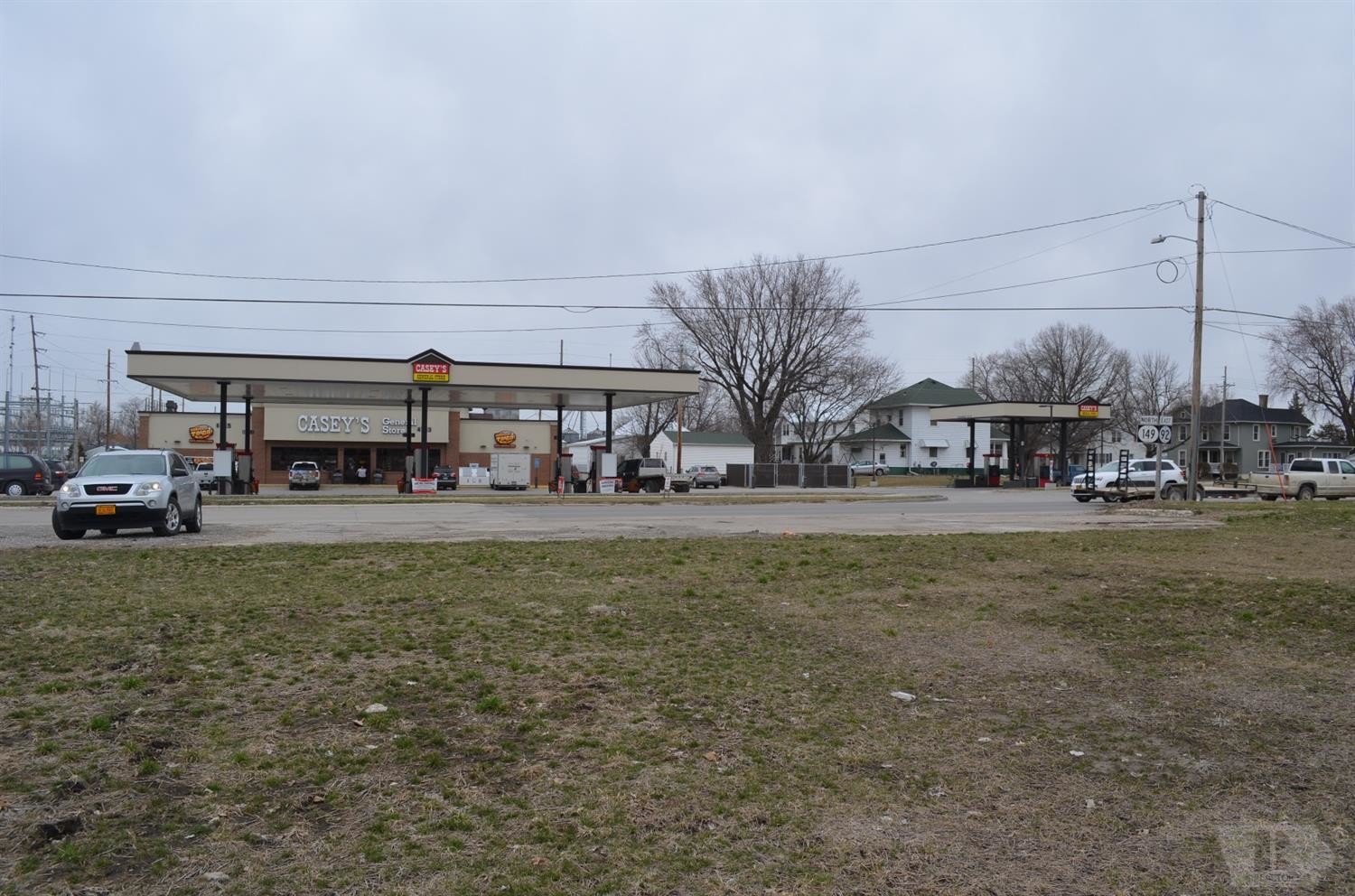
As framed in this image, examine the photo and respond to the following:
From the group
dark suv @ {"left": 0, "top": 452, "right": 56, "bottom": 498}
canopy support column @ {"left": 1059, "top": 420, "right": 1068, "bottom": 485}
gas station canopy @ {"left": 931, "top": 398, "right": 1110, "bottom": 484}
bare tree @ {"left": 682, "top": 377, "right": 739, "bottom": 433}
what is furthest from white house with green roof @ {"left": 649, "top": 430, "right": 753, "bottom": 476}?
dark suv @ {"left": 0, "top": 452, "right": 56, "bottom": 498}

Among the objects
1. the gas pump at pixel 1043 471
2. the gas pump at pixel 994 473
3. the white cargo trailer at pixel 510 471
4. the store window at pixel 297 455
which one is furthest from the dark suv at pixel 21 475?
the gas pump at pixel 1043 471

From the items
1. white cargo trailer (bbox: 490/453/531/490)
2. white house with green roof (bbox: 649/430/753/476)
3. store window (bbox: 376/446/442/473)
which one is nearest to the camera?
white cargo trailer (bbox: 490/453/531/490)

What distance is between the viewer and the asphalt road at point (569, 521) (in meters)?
18.8

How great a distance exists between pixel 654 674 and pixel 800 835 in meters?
2.71

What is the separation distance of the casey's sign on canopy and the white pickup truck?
A: 34211 mm

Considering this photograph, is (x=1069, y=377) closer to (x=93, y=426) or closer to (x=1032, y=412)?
(x=1032, y=412)

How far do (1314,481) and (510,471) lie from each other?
37612mm

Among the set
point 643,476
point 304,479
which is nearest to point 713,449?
point 643,476

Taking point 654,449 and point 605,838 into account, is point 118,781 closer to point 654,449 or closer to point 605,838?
point 605,838

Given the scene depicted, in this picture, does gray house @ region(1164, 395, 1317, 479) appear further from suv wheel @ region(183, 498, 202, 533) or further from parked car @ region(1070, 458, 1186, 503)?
suv wheel @ region(183, 498, 202, 533)

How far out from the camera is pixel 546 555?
46.7 ft

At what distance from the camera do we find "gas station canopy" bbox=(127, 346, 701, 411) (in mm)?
42219

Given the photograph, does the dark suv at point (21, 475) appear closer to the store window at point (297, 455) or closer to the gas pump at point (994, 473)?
the store window at point (297, 455)

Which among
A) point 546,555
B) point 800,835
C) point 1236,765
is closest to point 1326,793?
point 1236,765
